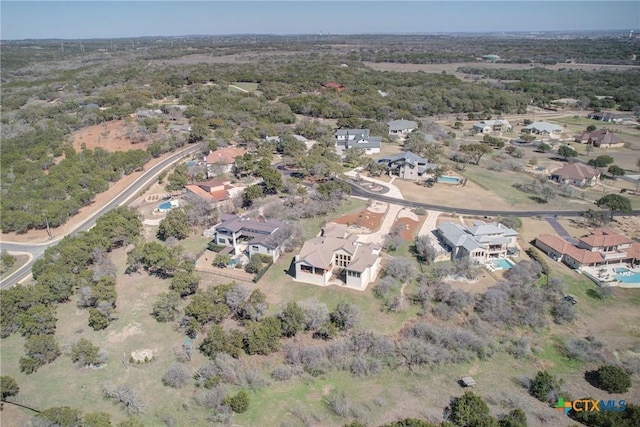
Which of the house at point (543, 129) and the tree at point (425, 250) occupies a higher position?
the house at point (543, 129)

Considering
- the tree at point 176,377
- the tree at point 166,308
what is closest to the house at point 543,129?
the tree at point 166,308

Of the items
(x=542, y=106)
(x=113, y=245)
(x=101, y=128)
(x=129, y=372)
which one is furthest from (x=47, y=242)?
(x=542, y=106)

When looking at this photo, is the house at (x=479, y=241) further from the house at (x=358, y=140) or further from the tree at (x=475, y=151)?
the house at (x=358, y=140)

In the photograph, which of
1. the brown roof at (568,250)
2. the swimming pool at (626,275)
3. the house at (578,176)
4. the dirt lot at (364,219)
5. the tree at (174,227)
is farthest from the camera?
the house at (578,176)

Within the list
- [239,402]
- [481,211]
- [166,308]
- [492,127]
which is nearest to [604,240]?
[481,211]

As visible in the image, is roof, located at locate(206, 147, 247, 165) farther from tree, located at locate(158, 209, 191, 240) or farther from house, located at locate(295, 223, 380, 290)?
house, located at locate(295, 223, 380, 290)
